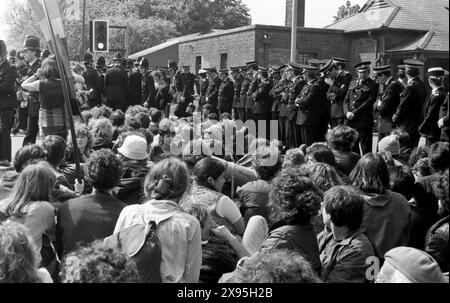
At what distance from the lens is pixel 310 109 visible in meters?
11.6

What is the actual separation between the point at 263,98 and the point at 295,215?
11633 millimetres

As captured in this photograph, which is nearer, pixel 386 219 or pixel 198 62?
pixel 386 219

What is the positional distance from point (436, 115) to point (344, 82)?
9.07 ft

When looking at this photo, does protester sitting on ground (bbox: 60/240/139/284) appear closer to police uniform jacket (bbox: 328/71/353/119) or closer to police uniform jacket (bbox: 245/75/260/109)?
police uniform jacket (bbox: 328/71/353/119)

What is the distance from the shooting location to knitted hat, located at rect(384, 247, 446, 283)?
2564mm

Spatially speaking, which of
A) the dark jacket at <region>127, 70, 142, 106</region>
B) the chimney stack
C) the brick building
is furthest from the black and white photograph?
the chimney stack

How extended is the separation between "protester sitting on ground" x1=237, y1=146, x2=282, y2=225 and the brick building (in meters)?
22.2

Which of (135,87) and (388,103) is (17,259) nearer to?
(388,103)

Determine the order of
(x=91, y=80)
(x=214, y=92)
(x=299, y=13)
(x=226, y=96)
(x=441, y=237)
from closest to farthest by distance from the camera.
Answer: (x=441, y=237)
(x=91, y=80)
(x=226, y=96)
(x=214, y=92)
(x=299, y=13)

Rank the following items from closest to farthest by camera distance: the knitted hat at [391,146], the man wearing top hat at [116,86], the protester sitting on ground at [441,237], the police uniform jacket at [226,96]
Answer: the protester sitting on ground at [441,237] → the knitted hat at [391,146] → the man wearing top hat at [116,86] → the police uniform jacket at [226,96]

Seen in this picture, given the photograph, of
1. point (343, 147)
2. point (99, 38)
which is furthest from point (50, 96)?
point (99, 38)

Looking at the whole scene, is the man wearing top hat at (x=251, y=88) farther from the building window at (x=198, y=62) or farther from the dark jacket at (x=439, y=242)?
the building window at (x=198, y=62)

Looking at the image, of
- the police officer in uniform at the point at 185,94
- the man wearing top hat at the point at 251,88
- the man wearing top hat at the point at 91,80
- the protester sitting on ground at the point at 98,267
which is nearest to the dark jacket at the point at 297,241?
the protester sitting on ground at the point at 98,267

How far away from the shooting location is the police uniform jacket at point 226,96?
17922mm
